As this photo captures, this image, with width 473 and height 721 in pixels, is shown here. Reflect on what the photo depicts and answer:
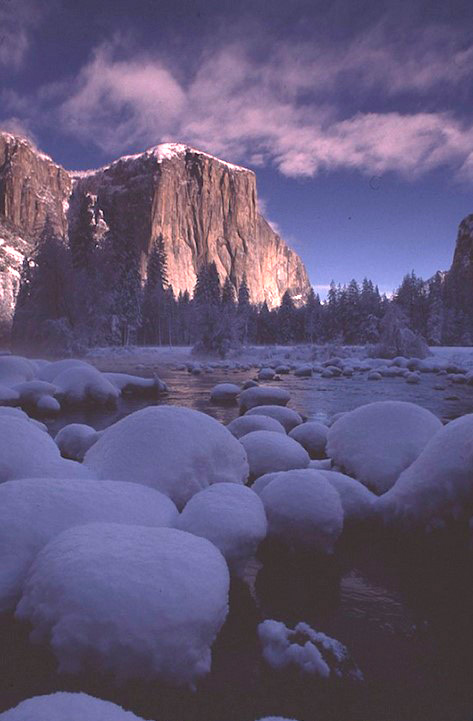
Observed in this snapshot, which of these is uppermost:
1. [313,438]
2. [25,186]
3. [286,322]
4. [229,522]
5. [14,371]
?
[25,186]

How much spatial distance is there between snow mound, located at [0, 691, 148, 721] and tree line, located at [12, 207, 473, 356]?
3088 cm

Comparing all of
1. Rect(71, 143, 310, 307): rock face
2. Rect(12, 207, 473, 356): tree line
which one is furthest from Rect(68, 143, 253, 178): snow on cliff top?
Rect(12, 207, 473, 356): tree line

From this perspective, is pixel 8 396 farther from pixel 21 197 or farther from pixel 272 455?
pixel 21 197

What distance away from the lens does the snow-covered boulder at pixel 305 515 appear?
129 inches

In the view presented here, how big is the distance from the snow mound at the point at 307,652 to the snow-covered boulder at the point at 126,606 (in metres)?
0.38

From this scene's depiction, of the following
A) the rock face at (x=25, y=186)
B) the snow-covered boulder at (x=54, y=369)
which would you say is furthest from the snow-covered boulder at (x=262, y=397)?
the rock face at (x=25, y=186)

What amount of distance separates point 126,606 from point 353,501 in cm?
250

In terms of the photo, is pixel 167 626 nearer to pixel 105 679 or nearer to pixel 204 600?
pixel 204 600

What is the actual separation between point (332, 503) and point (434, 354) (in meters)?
35.7

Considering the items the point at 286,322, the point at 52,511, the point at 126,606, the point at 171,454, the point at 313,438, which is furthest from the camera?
the point at 286,322

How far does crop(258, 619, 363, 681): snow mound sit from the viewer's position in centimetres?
214

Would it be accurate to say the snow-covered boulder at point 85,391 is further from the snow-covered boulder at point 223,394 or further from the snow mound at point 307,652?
the snow mound at point 307,652

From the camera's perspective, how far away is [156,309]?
181ft

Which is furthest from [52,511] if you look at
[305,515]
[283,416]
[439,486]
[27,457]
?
[283,416]
